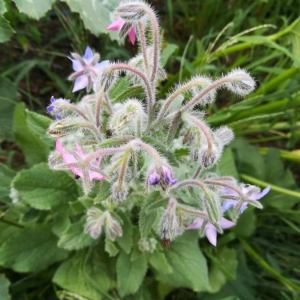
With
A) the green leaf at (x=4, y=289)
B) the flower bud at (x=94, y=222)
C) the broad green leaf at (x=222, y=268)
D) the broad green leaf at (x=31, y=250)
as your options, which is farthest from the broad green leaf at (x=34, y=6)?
the broad green leaf at (x=222, y=268)

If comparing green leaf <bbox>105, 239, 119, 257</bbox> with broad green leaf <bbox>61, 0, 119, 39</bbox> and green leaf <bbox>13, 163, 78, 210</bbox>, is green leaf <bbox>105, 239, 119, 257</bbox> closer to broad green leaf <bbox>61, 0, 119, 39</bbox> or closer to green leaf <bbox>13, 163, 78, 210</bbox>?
green leaf <bbox>13, 163, 78, 210</bbox>

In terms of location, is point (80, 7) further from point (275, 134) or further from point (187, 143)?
point (275, 134)

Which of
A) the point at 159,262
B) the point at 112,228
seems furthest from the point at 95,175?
the point at 159,262

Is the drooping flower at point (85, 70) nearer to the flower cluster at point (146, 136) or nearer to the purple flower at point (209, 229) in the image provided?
the flower cluster at point (146, 136)

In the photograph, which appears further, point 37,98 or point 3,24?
point 37,98

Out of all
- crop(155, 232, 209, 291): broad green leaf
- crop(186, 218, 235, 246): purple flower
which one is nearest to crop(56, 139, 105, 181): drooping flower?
crop(186, 218, 235, 246): purple flower

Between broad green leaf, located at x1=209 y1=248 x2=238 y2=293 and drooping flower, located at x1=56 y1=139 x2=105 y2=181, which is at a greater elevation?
drooping flower, located at x1=56 y1=139 x2=105 y2=181

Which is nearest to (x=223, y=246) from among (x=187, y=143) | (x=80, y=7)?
(x=187, y=143)
